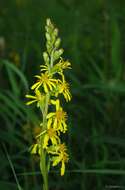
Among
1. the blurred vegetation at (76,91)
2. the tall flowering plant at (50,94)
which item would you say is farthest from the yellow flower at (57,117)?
the blurred vegetation at (76,91)

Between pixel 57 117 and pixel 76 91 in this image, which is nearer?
pixel 57 117

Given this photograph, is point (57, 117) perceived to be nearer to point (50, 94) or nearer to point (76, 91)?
point (50, 94)

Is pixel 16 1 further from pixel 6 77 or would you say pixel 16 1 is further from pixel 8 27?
pixel 6 77

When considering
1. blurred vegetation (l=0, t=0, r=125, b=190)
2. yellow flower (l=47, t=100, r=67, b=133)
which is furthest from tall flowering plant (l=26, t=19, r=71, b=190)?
blurred vegetation (l=0, t=0, r=125, b=190)

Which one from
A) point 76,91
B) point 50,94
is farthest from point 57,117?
point 76,91

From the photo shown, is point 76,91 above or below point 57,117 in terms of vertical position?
above

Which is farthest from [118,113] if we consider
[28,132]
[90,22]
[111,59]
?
[90,22]

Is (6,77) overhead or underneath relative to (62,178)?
overhead

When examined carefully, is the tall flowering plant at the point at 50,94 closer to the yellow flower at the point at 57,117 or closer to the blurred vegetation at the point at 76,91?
the yellow flower at the point at 57,117
